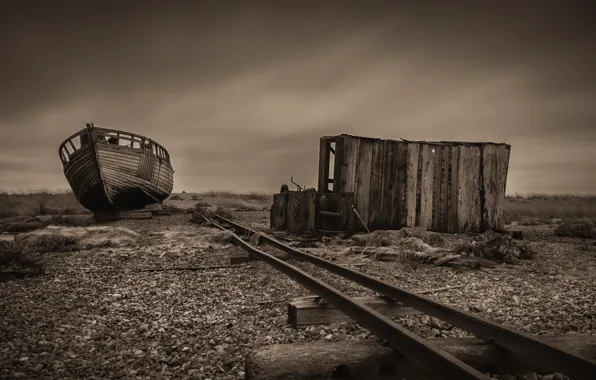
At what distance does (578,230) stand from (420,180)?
198 inches

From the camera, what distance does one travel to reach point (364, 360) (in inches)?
92.2

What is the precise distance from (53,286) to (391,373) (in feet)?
15.6

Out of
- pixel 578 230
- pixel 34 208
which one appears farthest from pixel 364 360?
pixel 34 208

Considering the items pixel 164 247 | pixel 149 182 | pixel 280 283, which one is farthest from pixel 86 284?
pixel 149 182

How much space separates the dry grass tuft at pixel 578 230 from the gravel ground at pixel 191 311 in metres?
6.04

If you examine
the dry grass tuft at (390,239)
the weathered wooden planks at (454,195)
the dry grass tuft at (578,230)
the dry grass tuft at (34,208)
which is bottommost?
the dry grass tuft at (34,208)

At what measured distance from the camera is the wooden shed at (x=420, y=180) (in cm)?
1173

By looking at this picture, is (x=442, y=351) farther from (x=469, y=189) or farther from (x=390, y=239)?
(x=469, y=189)

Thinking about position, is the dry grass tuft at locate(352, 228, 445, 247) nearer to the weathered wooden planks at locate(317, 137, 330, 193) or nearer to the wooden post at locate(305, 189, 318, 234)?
the wooden post at locate(305, 189, 318, 234)

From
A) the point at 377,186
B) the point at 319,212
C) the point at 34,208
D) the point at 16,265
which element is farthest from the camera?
the point at 34,208

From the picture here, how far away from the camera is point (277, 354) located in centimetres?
233

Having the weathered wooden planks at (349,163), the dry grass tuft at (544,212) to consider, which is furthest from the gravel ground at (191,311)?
the dry grass tuft at (544,212)

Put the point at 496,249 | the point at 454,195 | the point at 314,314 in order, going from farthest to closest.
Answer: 1. the point at 454,195
2. the point at 496,249
3. the point at 314,314

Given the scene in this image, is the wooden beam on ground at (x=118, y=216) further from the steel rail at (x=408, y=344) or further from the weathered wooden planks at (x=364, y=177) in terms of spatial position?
the steel rail at (x=408, y=344)
